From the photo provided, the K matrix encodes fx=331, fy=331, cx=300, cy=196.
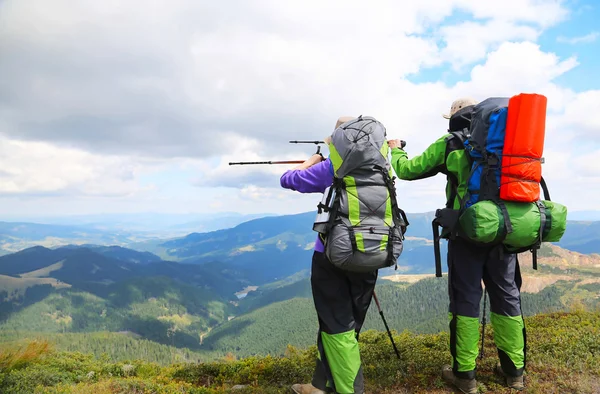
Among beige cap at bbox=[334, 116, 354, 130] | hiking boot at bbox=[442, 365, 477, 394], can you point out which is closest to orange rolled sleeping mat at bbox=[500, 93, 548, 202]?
beige cap at bbox=[334, 116, 354, 130]

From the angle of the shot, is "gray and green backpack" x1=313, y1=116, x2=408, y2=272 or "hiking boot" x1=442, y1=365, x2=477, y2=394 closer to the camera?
"gray and green backpack" x1=313, y1=116, x2=408, y2=272

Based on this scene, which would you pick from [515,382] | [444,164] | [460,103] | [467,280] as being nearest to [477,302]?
[467,280]

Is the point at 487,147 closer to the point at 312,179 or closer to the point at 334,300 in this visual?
the point at 312,179

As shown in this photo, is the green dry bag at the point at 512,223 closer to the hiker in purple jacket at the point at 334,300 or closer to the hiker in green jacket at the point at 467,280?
the hiker in green jacket at the point at 467,280

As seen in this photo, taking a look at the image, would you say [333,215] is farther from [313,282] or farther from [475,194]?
[475,194]

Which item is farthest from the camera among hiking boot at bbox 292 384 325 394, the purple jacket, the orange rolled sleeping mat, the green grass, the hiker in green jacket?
the green grass

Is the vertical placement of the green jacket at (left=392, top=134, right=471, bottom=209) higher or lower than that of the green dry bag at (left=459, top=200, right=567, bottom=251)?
higher

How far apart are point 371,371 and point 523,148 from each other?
481 centimetres

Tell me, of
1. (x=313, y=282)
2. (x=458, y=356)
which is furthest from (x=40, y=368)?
(x=458, y=356)

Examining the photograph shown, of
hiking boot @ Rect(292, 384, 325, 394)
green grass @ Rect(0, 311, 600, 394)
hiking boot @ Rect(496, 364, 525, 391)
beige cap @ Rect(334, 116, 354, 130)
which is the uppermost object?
beige cap @ Rect(334, 116, 354, 130)

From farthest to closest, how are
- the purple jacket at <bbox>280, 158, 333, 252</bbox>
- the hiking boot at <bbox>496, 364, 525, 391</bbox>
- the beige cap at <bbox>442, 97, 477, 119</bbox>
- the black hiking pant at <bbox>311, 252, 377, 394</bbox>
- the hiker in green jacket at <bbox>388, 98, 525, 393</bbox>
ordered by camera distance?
the beige cap at <bbox>442, 97, 477, 119</bbox> < the hiking boot at <bbox>496, 364, 525, 391</bbox> < the hiker in green jacket at <bbox>388, 98, 525, 393</bbox> < the purple jacket at <bbox>280, 158, 333, 252</bbox> < the black hiking pant at <bbox>311, 252, 377, 394</bbox>

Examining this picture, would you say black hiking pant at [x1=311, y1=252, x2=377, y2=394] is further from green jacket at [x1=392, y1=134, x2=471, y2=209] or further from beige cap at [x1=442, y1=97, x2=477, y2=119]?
beige cap at [x1=442, y1=97, x2=477, y2=119]

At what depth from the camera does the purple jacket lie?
470 centimetres

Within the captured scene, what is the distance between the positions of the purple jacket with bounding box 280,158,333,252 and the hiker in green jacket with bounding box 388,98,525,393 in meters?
1.42
